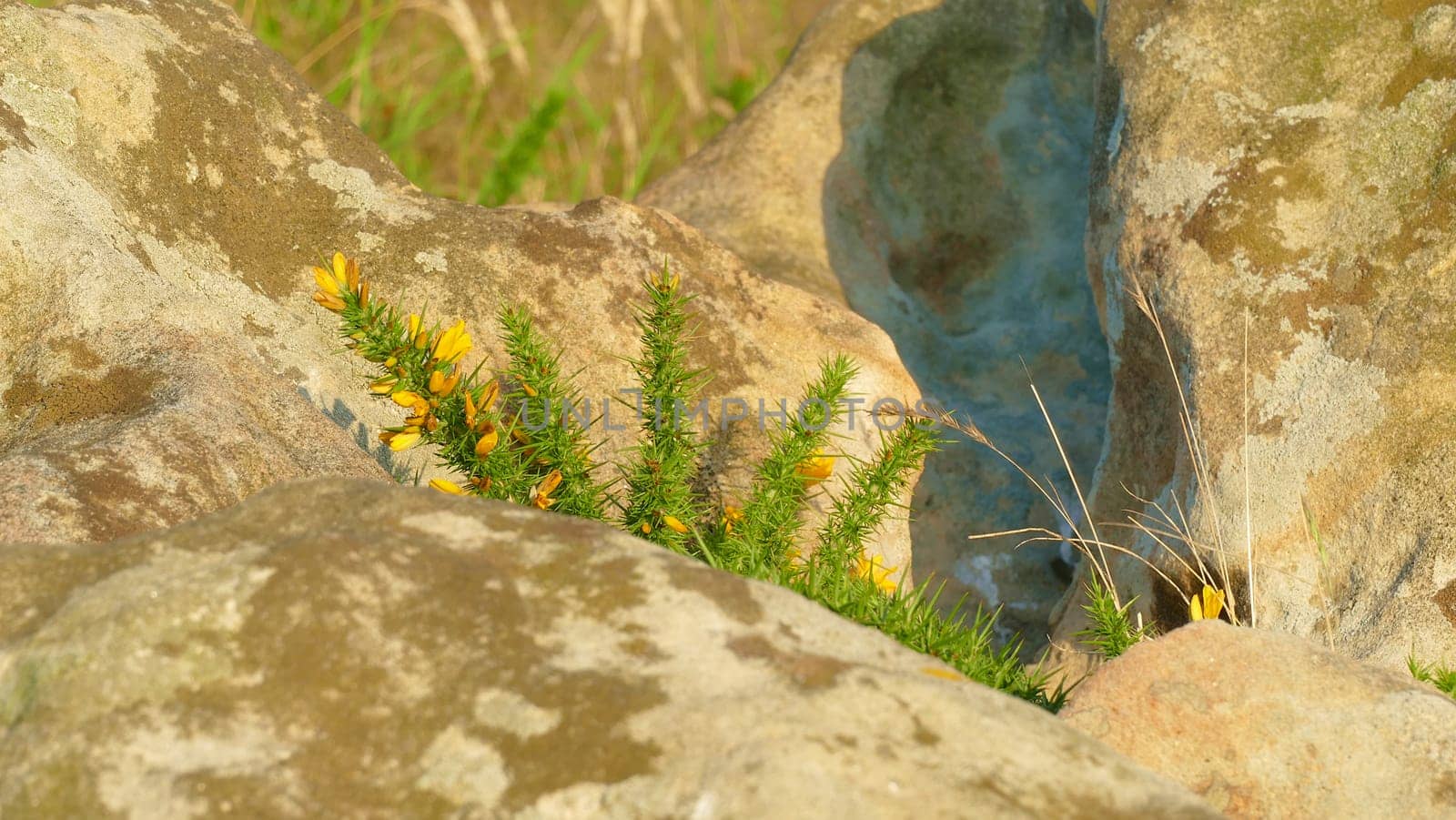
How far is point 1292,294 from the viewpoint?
3830 millimetres

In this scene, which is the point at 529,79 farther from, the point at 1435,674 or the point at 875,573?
the point at 1435,674

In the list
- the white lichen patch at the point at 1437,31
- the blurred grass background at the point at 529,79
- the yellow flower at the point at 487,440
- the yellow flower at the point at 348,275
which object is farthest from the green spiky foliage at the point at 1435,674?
the blurred grass background at the point at 529,79

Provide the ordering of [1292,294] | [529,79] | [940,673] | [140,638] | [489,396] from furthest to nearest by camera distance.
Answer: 1. [529,79]
2. [1292,294]
3. [489,396]
4. [940,673]
5. [140,638]

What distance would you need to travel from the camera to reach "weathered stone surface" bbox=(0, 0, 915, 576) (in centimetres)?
287

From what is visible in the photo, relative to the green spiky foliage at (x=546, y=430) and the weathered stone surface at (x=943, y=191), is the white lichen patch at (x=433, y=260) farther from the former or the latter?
the weathered stone surface at (x=943, y=191)

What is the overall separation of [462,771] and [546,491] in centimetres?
145

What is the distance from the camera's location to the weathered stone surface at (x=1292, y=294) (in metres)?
3.49

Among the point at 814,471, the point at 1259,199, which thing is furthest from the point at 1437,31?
the point at 814,471

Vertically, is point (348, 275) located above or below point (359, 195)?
above

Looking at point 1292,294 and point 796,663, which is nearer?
point 796,663

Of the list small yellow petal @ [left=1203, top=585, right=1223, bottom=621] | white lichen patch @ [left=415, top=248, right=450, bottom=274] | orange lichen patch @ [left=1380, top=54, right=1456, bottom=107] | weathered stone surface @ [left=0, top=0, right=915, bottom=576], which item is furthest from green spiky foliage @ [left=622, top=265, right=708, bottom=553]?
orange lichen patch @ [left=1380, top=54, right=1456, bottom=107]

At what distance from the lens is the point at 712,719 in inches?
69.3

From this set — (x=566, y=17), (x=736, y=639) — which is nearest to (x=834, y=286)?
(x=736, y=639)

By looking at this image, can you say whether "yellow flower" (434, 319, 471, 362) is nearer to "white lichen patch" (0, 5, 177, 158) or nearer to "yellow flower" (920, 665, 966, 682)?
"white lichen patch" (0, 5, 177, 158)
